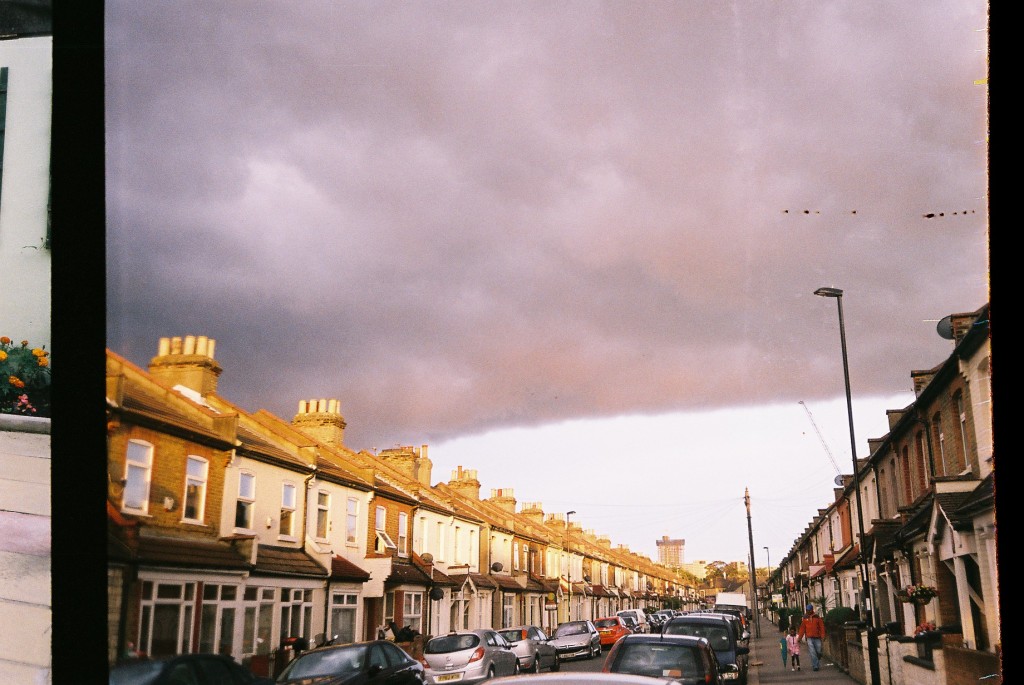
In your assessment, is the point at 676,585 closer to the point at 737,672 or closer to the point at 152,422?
the point at 737,672

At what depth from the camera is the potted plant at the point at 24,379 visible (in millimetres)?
7542

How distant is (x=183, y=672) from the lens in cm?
489

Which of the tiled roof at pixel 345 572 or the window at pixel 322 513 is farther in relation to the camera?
the tiled roof at pixel 345 572

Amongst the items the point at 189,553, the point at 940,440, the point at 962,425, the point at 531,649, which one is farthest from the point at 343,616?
the point at 940,440

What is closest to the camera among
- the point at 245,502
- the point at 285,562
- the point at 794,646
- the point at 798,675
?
the point at 245,502

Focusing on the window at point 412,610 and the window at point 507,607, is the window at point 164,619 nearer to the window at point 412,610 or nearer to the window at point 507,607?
the window at point 412,610

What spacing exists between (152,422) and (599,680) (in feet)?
10.9

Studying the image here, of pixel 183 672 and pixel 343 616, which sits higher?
pixel 183 672

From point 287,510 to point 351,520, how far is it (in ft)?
16.8

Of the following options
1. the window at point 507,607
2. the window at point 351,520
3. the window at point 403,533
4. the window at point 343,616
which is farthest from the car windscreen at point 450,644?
the window at point 507,607

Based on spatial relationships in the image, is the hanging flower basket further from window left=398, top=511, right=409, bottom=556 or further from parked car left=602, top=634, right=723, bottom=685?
window left=398, top=511, right=409, bottom=556

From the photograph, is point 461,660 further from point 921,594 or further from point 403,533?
point 921,594

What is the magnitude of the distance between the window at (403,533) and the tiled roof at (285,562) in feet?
41.8

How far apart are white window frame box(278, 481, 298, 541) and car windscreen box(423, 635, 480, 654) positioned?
29.8ft
